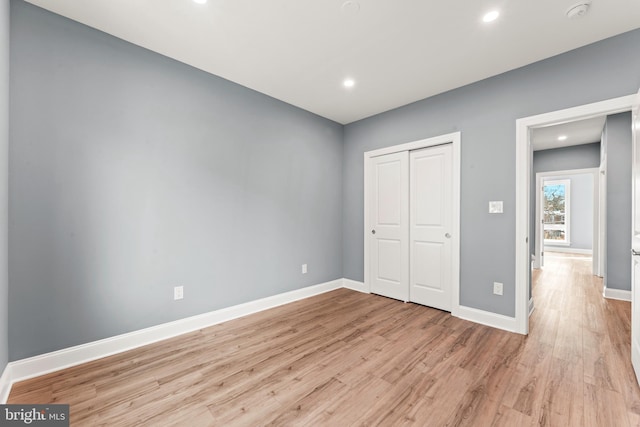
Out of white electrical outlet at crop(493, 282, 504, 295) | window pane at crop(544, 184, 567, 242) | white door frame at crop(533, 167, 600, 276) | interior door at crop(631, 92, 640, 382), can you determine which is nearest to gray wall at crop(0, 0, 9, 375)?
white electrical outlet at crop(493, 282, 504, 295)

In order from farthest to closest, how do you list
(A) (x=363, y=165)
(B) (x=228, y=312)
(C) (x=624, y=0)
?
(A) (x=363, y=165)
(B) (x=228, y=312)
(C) (x=624, y=0)

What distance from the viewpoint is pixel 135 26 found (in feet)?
7.12

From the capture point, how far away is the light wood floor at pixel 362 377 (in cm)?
158

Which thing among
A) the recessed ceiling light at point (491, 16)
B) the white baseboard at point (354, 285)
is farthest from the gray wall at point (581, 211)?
the recessed ceiling light at point (491, 16)

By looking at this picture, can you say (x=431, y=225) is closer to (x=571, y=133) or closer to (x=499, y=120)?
Answer: (x=499, y=120)

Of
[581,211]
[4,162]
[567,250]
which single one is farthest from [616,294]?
[4,162]

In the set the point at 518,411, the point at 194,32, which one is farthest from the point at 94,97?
the point at 518,411

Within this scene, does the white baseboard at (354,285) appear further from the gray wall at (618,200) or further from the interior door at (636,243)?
the gray wall at (618,200)

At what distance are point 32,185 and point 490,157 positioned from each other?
4103 mm

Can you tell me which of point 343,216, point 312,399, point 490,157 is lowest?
point 312,399

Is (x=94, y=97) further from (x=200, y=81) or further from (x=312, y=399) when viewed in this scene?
(x=312, y=399)

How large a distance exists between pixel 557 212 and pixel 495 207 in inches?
329

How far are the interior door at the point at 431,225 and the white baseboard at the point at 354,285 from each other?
28.9 inches

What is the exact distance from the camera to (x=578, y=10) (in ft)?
6.34
